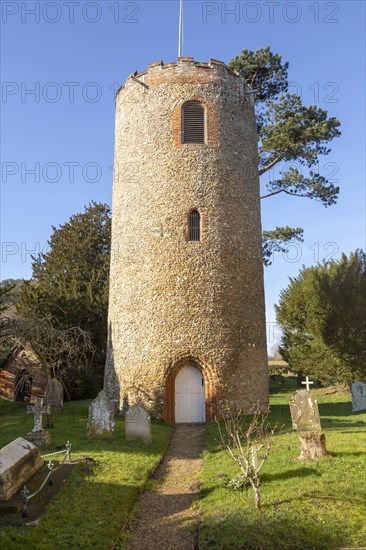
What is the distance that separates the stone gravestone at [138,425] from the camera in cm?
1188

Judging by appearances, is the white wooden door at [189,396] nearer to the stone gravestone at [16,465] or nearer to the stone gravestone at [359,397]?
the stone gravestone at [359,397]

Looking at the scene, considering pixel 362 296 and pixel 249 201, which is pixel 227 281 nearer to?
pixel 249 201

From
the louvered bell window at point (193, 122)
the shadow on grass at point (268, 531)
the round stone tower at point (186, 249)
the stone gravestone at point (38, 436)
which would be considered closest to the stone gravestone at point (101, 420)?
the stone gravestone at point (38, 436)

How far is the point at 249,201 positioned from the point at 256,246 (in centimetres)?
174

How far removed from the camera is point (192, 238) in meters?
16.7

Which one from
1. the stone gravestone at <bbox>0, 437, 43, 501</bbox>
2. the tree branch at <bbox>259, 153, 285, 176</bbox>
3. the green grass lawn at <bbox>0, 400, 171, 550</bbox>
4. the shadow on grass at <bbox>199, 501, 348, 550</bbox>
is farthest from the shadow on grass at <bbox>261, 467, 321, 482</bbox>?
the tree branch at <bbox>259, 153, 285, 176</bbox>

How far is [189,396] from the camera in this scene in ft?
51.9

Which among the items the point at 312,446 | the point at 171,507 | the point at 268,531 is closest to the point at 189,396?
the point at 312,446

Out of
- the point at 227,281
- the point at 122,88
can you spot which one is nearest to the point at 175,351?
the point at 227,281

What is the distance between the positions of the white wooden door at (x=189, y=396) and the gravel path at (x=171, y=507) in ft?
11.1

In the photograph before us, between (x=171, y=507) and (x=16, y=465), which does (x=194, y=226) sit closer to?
(x=171, y=507)

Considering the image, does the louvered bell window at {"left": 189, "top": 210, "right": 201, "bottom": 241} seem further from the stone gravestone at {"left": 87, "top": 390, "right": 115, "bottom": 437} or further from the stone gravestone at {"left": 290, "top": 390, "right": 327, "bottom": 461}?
the stone gravestone at {"left": 290, "top": 390, "right": 327, "bottom": 461}

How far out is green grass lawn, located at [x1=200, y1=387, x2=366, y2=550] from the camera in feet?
20.0

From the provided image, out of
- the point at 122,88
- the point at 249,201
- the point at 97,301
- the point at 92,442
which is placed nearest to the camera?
the point at 92,442
